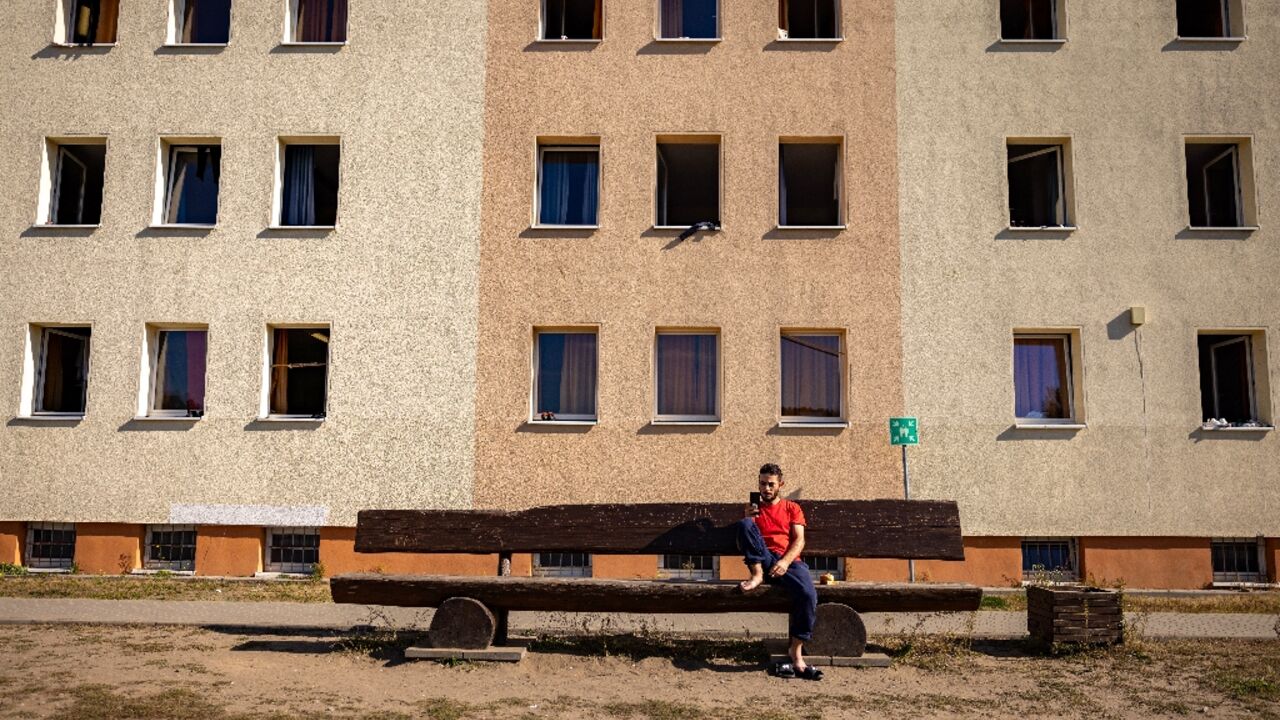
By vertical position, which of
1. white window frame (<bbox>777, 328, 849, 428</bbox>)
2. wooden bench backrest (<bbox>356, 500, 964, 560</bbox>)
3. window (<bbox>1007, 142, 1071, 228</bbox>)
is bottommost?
wooden bench backrest (<bbox>356, 500, 964, 560</bbox>)

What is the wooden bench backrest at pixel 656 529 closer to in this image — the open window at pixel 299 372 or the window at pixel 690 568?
the window at pixel 690 568

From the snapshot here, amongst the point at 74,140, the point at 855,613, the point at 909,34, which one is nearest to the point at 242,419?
the point at 74,140

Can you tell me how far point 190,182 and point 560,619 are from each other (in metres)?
9.50

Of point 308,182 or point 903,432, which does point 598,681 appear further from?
point 308,182

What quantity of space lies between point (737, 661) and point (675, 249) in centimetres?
761

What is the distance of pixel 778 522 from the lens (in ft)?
25.0

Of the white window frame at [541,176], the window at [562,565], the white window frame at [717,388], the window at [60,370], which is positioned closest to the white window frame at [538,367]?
the white window frame at [717,388]

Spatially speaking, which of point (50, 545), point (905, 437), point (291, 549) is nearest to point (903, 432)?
point (905, 437)

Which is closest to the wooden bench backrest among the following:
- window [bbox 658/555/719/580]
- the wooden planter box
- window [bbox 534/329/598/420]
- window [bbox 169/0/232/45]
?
the wooden planter box

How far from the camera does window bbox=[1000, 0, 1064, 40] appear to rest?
15.1 metres

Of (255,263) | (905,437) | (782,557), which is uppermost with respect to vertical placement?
(255,263)

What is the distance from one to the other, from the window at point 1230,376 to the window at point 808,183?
5.50 meters

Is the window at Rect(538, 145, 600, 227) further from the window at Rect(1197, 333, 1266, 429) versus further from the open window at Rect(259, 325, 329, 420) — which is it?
the window at Rect(1197, 333, 1266, 429)

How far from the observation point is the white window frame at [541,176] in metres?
14.5
